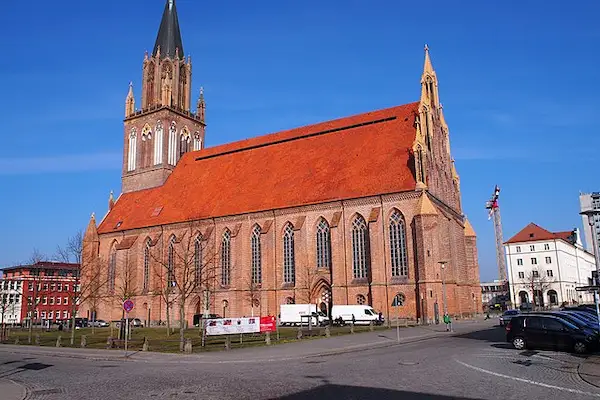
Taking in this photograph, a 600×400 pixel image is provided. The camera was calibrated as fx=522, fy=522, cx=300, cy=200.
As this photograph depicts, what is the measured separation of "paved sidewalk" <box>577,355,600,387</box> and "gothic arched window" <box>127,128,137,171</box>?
2336 inches

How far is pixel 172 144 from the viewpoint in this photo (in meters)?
66.1

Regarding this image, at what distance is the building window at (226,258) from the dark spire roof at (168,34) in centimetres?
2709

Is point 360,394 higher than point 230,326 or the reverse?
the reverse

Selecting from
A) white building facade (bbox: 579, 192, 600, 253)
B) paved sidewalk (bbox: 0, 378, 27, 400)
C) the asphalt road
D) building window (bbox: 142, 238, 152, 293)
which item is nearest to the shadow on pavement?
the asphalt road

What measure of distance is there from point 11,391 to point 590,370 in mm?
16747

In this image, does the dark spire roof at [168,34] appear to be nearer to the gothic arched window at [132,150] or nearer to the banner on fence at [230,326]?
the gothic arched window at [132,150]

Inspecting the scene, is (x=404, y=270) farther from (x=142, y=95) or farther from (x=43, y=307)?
(x=43, y=307)

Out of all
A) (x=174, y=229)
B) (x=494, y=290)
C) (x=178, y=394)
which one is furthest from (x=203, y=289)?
(x=494, y=290)

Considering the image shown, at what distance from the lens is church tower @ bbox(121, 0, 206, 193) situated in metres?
65.3

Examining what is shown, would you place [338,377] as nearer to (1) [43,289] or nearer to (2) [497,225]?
(1) [43,289]

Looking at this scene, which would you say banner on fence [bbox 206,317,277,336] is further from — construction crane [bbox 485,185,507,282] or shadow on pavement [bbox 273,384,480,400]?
construction crane [bbox 485,185,507,282]

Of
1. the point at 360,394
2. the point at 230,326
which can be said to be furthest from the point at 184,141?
the point at 360,394

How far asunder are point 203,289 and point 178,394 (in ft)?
134

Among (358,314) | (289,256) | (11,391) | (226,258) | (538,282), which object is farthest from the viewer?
(538,282)
